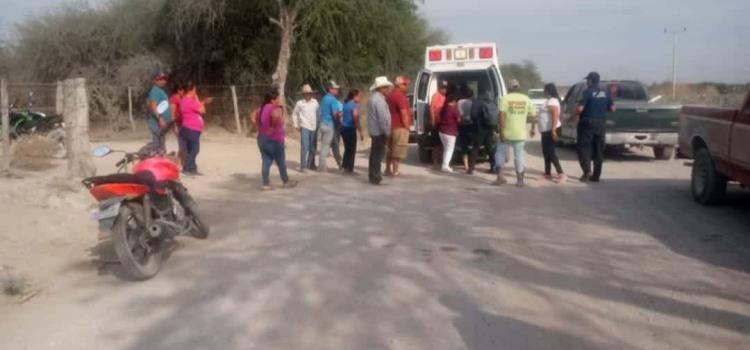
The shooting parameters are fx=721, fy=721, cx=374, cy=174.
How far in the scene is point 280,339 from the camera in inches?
190

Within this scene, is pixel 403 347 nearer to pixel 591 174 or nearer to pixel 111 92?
pixel 591 174

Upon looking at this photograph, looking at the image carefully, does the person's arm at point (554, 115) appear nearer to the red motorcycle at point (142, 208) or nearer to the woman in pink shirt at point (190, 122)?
the woman in pink shirt at point (190, 122)

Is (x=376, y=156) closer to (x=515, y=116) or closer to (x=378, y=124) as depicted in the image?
(x=378, y=124)

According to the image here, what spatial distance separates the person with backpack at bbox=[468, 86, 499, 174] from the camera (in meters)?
Answer: 12.5

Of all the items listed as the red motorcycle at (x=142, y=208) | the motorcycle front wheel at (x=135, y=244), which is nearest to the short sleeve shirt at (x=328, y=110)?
the red motorcycle at (x=142, y=208)

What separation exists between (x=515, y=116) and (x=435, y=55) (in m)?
3.65

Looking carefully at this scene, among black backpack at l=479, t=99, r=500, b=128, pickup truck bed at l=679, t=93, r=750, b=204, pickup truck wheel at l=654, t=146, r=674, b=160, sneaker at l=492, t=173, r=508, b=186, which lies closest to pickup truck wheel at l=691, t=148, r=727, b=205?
pickup truck bed at l=679, t=93, r=750, b=204

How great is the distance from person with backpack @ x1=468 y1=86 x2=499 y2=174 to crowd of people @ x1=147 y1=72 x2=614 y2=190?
0.02 metres

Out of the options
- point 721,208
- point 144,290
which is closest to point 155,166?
point 144,290

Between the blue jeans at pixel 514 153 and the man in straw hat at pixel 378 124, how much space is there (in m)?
1.79

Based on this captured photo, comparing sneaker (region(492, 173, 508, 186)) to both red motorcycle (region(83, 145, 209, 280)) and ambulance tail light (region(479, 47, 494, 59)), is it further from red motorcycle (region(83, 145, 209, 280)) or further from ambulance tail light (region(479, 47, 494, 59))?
red motorcycle (region(83, 145, 209, 280))

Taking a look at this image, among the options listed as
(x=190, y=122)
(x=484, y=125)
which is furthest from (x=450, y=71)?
(x=190, y=122)

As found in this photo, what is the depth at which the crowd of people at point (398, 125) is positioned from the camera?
11.1m

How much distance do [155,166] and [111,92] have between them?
54.6 ft
